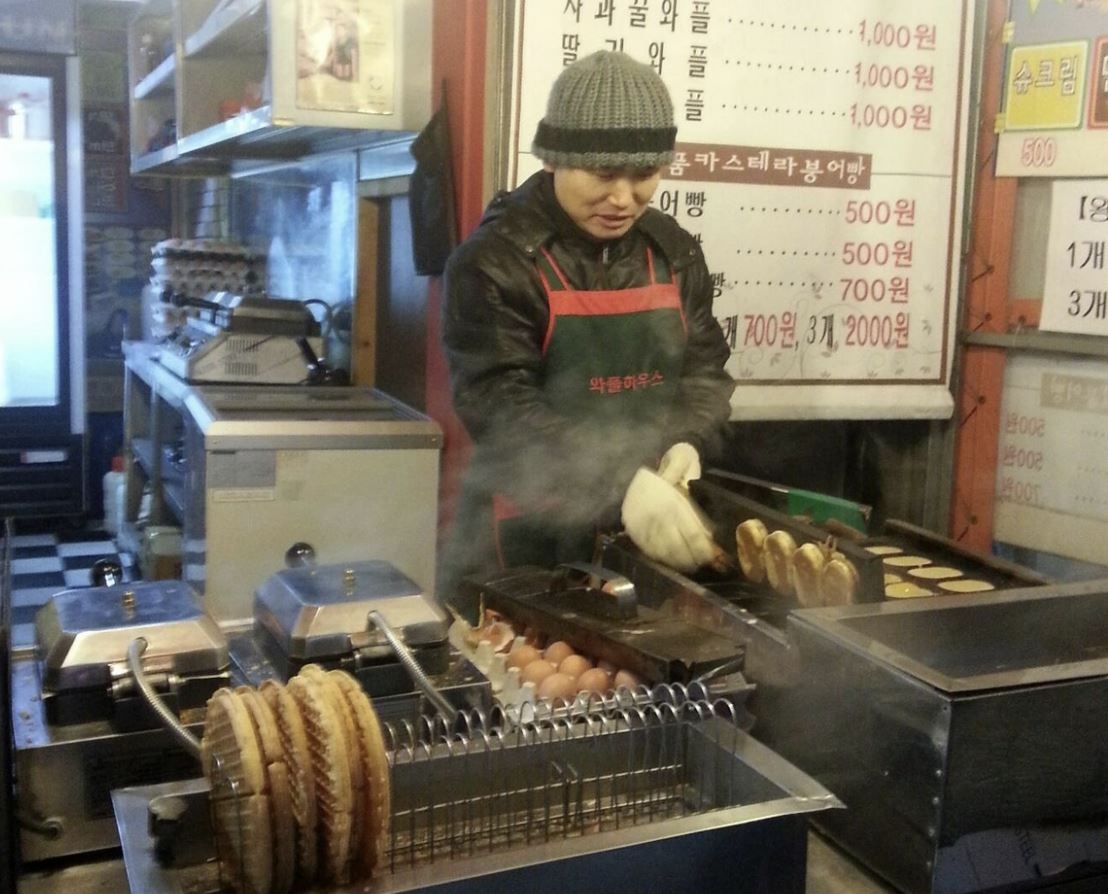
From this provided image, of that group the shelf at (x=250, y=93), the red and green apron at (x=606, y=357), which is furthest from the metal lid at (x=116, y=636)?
the shelf at (x=250, y=93)

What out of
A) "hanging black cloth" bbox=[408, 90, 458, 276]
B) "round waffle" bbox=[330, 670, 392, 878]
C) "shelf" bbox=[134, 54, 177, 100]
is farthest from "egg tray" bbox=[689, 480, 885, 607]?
"shelf" bbox=[134, 54, 177, 100]

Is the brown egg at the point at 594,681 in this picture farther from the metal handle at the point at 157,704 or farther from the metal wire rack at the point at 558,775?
the metal handle at the point at 157,704

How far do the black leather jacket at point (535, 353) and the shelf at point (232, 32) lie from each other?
46.6 inches

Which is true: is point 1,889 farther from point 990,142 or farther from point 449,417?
point 990,142

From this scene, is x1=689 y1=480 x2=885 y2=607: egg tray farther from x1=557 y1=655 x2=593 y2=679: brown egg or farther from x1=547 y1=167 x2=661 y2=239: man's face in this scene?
x1=547 y1=167 x2=661 y2=239: man's face

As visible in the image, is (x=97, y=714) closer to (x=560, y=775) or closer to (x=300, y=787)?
(x=300, y=787)

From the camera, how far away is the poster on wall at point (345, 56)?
9.64ft

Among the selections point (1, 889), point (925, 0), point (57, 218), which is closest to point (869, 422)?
point (925, 0)

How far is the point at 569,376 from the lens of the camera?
8.27 feet

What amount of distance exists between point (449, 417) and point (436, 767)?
205 centimetres

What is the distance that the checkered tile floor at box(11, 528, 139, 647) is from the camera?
521cm

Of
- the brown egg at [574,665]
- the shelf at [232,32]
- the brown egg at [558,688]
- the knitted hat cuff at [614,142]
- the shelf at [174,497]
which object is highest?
the shelf at [232,32]

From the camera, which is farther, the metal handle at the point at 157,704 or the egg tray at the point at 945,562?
the egg tray at the point at 945,562

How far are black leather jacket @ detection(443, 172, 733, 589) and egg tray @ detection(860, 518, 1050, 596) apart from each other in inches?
21.7
